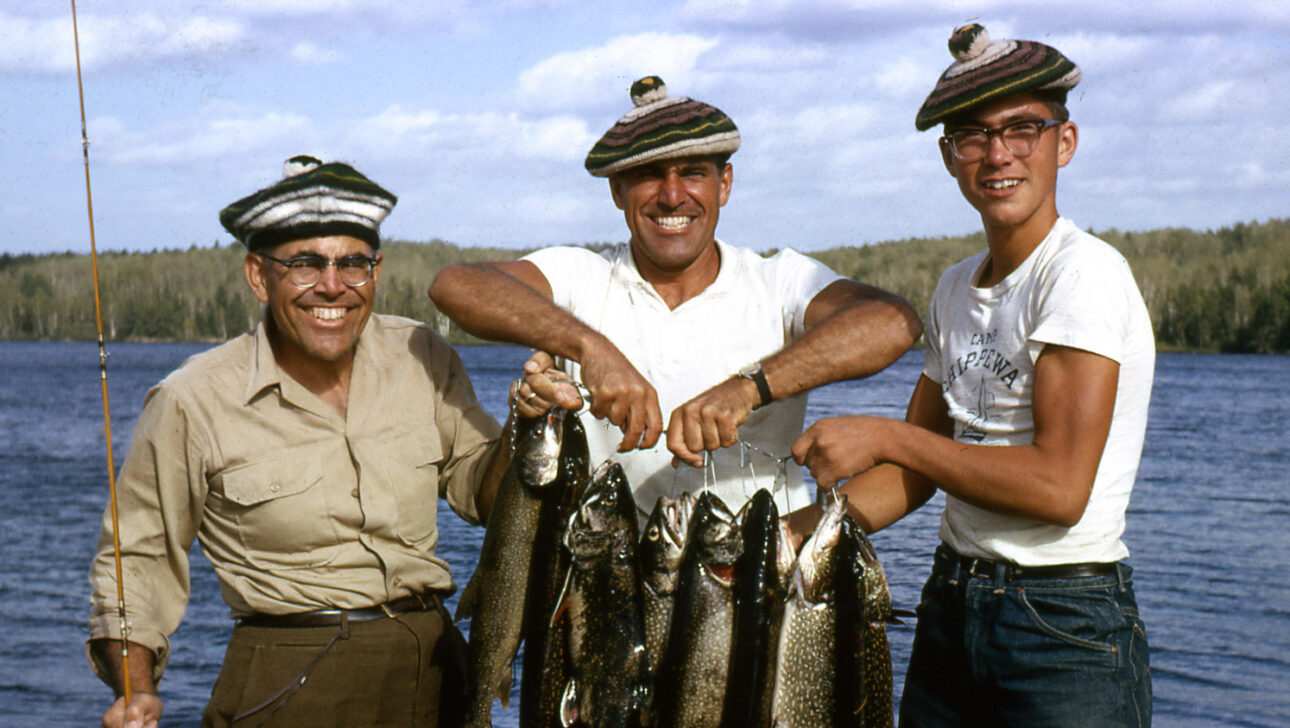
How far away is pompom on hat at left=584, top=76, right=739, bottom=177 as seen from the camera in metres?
4.17

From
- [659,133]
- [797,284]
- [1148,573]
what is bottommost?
[1148,573]

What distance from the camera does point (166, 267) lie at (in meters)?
151

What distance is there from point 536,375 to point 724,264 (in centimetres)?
102

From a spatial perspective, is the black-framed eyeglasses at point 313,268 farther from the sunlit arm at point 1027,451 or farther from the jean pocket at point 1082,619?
the jean pocket at point 1082,619

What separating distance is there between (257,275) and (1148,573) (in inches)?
652

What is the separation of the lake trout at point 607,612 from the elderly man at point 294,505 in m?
0.81

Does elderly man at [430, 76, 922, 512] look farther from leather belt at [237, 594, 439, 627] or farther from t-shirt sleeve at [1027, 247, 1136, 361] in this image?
leather belt at [237, 594, 439, 627]

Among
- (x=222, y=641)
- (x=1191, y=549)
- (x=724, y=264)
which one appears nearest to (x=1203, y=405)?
(x=1191, y=549)

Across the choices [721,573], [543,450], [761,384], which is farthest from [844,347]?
[543,450]

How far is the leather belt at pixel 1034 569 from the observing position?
12.4ft

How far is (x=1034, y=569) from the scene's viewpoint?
382 cm

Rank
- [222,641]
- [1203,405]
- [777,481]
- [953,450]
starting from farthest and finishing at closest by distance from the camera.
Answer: [1203,405]
[222,641]
[777,481]
[953,450]

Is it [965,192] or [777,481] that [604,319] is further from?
[965,192]

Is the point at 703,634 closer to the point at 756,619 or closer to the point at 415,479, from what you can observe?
the point at 756,619
